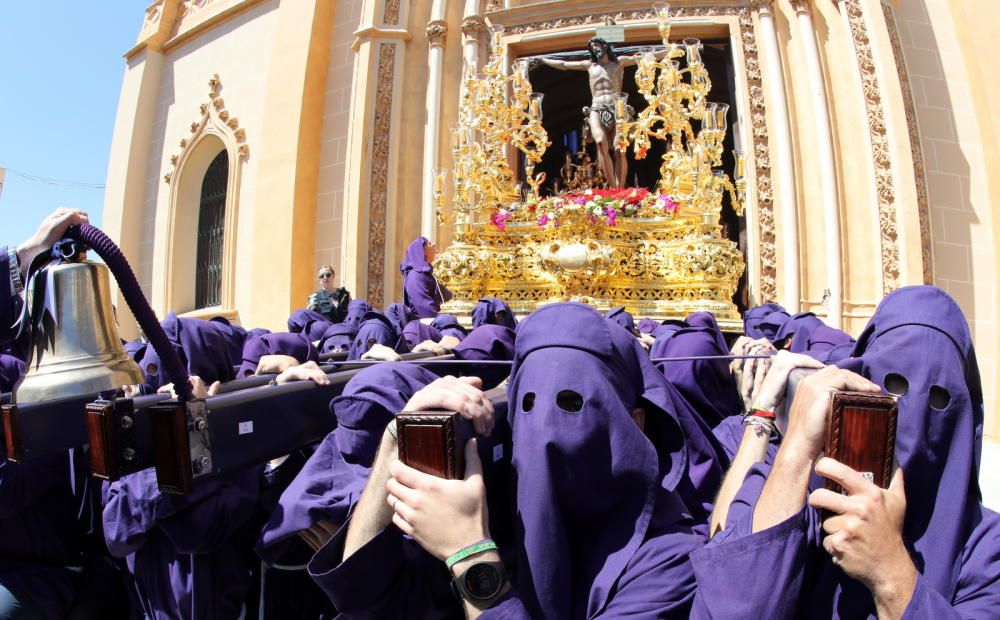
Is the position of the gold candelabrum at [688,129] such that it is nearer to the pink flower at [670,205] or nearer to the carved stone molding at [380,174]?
the pink flower at [670,205]

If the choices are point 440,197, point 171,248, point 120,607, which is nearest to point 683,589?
point 120,607

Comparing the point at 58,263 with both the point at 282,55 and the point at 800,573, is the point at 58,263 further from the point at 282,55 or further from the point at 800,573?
Result: the point at 282,55

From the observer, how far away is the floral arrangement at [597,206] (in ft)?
24.2

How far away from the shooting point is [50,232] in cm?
148

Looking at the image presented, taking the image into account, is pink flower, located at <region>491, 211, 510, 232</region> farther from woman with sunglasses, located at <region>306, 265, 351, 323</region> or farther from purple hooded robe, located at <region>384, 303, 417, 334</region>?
woman with sunglasses, located at <region>306, 265, 351, 323</region>

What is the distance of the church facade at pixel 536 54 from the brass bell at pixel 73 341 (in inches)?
326

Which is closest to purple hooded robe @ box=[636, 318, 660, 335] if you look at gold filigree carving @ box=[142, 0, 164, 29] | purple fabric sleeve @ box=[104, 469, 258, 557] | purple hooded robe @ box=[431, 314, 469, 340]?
purple hooded robe @ box=[431, 314, 469, 340]

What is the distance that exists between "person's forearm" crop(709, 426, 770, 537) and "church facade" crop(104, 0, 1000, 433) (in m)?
7.37

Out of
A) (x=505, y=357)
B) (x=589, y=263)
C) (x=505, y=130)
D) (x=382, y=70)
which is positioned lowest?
(x=505, y=357)

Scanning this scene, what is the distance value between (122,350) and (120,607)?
1566 millimetres

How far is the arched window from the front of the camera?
12.7m

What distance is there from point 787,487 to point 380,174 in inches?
Answer: 369

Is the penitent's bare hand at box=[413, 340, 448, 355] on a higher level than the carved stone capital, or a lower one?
lower

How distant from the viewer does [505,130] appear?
329 inches
